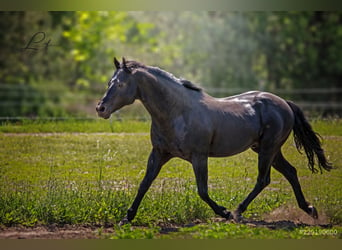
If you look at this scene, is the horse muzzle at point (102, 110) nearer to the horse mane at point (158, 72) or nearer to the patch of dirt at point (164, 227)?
the horse mane at point (158, 72)

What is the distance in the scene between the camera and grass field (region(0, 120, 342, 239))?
6293mm

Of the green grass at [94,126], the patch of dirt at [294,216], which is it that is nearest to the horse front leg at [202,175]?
the patch of dirt at [294,216]

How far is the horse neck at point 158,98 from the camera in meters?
6.01

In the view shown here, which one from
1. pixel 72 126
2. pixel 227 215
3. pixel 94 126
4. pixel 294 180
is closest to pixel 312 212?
pixel 294 180

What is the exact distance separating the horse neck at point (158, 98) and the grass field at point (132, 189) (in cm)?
115

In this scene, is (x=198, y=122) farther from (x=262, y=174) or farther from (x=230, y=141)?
(x=262, y=174)

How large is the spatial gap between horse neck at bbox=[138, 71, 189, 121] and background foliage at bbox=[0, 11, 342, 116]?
369 inches

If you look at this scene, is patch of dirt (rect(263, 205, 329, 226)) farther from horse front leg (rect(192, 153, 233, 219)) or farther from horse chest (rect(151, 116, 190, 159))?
horse chest (rect(151, 116, 190, 159))

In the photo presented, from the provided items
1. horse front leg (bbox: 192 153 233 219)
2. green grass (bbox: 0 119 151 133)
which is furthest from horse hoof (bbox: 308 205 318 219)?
green grass (bbox: 0 119 151 133)

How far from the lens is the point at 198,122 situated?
606 centimetres

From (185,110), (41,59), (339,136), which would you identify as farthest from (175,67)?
(185,110)

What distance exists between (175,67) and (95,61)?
2.59m

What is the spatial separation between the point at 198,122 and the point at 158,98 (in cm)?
51

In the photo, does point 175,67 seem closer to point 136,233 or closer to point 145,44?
point 145,44
